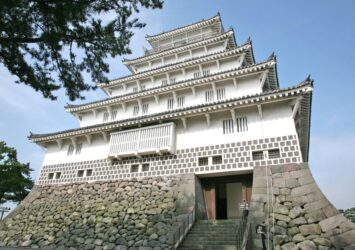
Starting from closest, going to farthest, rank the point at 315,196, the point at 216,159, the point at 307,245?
the point at 307,245
the point at 315,196
the point at 216,159

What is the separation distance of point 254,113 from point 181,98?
6335 mm

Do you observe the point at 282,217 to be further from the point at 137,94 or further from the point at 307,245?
the point at 137,94

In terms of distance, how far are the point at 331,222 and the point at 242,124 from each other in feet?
21.6

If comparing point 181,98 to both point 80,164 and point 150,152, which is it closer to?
point 150,152

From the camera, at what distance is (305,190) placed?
36.6ft

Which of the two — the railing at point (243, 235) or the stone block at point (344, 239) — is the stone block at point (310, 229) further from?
the railing at point (243, 235)

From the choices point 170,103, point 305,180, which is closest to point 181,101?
point 170,103

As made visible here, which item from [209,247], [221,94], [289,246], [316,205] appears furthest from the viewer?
[221,94]

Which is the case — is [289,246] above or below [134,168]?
below

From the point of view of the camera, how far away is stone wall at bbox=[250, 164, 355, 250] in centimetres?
932

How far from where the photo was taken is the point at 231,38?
73.3 feet

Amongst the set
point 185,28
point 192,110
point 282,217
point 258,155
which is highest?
point 185,28

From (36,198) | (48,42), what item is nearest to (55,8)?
(48,42)

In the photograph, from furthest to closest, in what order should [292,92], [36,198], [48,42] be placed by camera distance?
[36,198], [292,92], [48,42]
